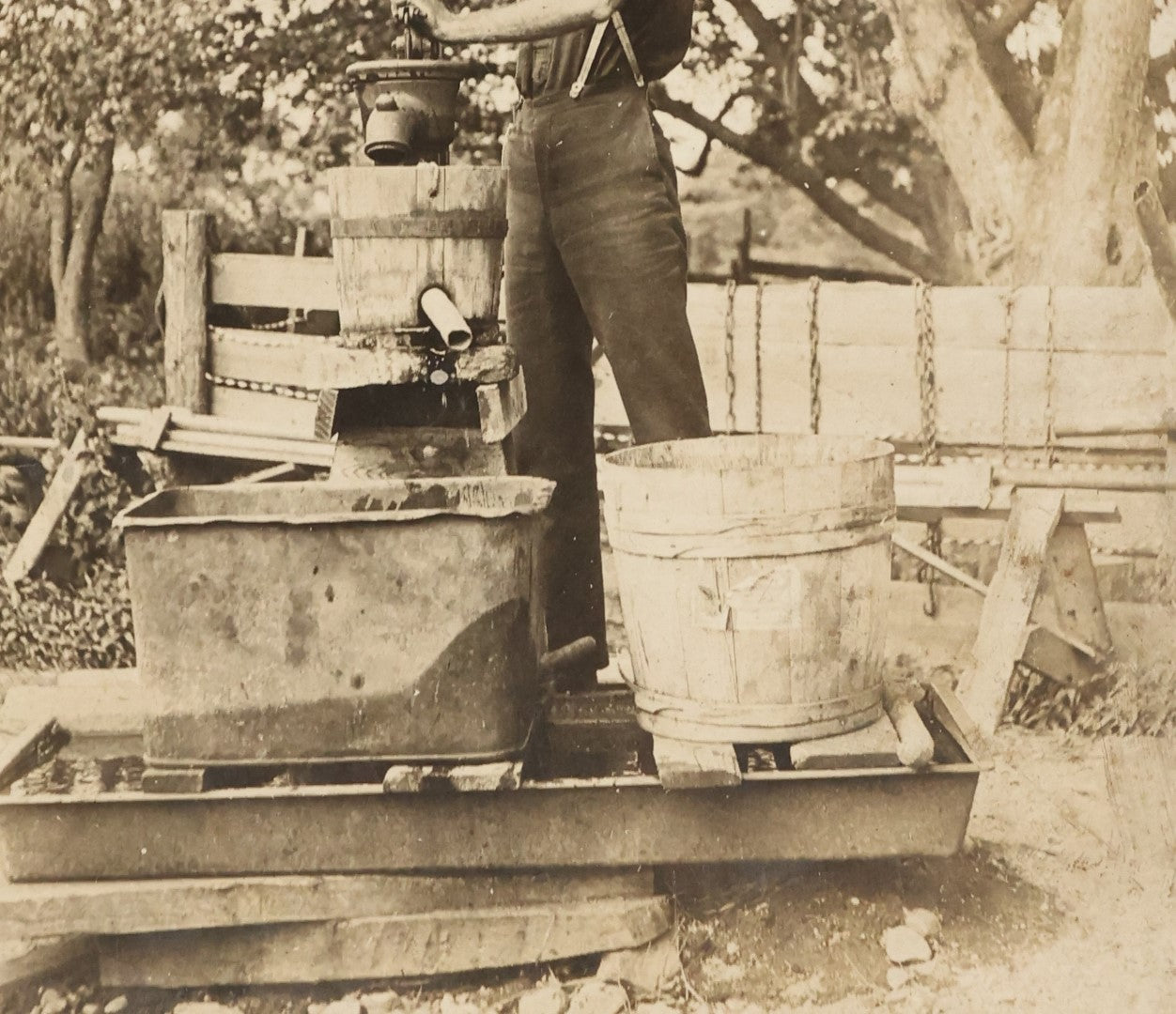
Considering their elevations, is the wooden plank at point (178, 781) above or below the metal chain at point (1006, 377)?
below

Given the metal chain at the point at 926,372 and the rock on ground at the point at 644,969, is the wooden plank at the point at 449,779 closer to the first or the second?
the rock on ground at the point at 644,969

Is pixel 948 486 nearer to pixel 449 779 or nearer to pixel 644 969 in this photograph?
pixel 644 969

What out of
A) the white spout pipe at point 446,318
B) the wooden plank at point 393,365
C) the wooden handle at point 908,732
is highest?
the white spout pipe at point 446,318

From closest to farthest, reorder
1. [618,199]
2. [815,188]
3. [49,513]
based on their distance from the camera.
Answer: [618,199] → [49,513] → [815,188]

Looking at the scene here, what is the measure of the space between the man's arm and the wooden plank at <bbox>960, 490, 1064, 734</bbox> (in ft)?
8.02

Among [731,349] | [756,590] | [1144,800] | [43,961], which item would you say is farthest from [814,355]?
[43,961]

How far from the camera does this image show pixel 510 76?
311 inches

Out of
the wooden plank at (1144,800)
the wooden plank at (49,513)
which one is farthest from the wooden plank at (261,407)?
the wooden plank at (1144,800)

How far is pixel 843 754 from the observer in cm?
309

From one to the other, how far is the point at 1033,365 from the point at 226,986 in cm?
409

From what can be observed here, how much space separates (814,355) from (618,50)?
2.43 metres

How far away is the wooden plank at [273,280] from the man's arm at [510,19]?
320 cm

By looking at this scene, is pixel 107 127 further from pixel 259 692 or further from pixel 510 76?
pixel 259 692

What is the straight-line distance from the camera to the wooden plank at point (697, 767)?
301 centimetres
